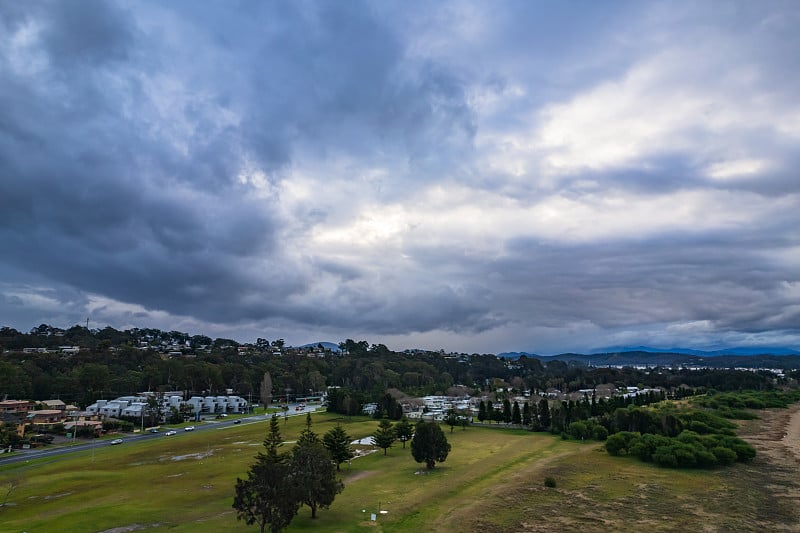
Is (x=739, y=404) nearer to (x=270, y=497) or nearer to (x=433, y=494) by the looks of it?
(x=433, y=494)

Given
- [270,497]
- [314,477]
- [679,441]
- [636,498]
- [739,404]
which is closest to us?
Result: [270,497]

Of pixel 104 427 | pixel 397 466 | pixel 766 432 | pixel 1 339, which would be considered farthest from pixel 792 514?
pixel 1 339

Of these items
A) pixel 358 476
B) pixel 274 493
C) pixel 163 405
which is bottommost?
pixel 358 476

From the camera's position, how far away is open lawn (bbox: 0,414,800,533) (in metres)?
38.2

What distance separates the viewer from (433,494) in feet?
153

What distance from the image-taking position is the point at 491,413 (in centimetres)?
10156

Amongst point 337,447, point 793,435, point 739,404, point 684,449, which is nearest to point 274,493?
point 337,447

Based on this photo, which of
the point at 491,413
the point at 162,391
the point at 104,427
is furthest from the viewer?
the point at 162,391

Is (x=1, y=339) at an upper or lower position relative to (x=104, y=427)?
upper

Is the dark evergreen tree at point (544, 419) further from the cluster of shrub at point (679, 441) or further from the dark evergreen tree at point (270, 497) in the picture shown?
the dark evergreen tree at point (270, 497)

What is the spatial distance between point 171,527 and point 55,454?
51.1 m

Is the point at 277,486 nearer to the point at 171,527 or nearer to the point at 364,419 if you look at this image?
the point at 171,527

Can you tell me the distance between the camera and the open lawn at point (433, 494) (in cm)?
3819

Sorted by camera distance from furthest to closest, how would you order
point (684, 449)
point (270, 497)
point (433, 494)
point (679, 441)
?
1. point (679, 441)
2. point (684, 449)
3. point (433, 494)
4. point (270, 497)
